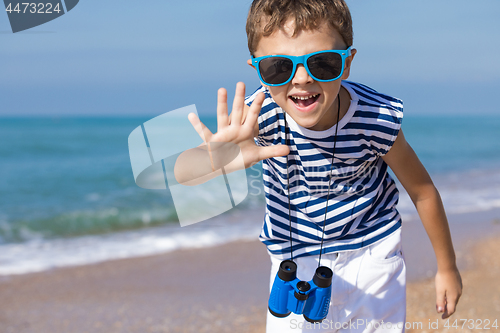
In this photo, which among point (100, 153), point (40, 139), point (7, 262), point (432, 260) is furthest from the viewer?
point (40, 139)

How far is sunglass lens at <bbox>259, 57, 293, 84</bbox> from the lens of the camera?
1.39m

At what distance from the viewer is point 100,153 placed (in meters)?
16.2

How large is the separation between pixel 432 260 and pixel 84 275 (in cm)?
343

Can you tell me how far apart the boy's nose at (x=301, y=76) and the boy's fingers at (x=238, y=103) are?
173 mm

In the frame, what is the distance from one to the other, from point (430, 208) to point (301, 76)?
842mm

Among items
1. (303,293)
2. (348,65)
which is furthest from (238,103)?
(303,293)

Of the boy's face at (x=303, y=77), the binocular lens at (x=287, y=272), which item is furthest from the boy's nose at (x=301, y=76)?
the binocular lens at (x=287, y=272)

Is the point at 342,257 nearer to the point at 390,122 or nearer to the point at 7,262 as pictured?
the point at 390,122

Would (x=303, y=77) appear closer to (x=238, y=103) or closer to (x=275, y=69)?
(x=275, y=69)

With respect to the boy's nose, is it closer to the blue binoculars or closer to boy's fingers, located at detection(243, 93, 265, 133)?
boy's fingers, located at detection(243, 93, 265, 133)

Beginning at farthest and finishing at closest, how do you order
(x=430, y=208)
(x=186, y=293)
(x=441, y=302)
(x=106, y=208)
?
(x=106, y=208), (x=186, y=293), (x=441, y=302), (x=430, y=208)

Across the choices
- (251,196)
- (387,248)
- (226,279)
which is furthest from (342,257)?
(251,196)

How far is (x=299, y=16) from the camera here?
4.56ft

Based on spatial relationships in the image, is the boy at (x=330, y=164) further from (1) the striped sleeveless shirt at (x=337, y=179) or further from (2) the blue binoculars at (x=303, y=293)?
(2) the blue binoculars at (x=303, y=293)
